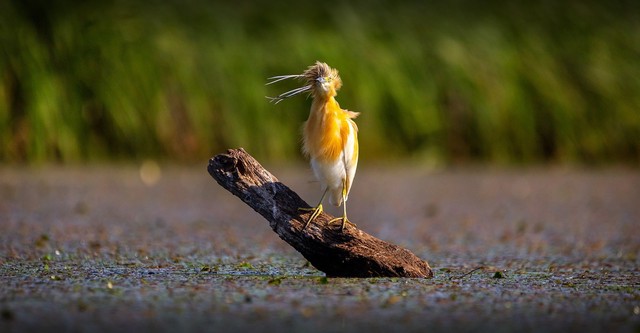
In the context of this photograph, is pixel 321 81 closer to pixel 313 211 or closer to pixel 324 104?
pixel 324 104

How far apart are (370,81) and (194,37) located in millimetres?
1227

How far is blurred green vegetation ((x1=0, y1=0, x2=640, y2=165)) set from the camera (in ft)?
22.9

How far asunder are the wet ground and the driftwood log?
71mm

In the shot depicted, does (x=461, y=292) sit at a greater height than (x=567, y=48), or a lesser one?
lesser

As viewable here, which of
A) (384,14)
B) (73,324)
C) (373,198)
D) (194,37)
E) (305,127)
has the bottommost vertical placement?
(73,324)

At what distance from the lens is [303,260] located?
13.4 feet

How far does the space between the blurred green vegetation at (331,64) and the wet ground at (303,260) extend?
24cm

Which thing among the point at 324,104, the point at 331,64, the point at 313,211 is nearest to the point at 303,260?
the point at 313,211

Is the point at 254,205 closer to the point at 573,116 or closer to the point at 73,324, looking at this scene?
the point at 73,324

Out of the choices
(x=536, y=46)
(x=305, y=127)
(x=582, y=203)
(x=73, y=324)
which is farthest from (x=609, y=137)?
(x=73, y=324)

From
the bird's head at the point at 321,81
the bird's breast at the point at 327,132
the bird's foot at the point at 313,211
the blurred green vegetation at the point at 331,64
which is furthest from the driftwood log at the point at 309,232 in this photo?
the blurred green vegetation at the point at 331,64

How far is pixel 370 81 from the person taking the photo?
7.40 m

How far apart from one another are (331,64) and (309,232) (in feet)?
12.9

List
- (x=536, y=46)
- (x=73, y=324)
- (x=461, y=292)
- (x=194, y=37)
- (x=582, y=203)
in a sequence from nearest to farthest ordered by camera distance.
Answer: (x=73, y=324) < (x=461, y=292) < (x=582, y=203) < (x=194, y=37) < (x=536, y=46)
